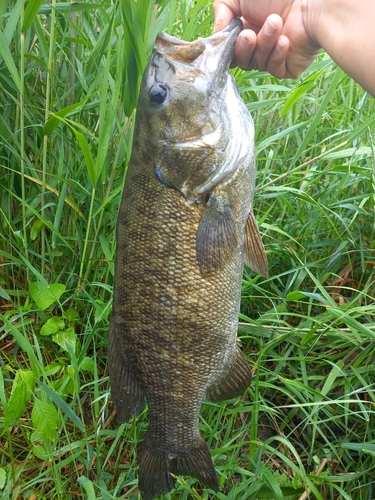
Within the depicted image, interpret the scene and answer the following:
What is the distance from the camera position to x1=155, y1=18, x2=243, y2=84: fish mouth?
1.64m

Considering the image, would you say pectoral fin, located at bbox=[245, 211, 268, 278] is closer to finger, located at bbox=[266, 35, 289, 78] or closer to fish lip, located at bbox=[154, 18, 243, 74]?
fish lip, located at bbox=[154, 18, 243, 74]

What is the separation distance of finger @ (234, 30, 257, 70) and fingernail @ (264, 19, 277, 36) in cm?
5

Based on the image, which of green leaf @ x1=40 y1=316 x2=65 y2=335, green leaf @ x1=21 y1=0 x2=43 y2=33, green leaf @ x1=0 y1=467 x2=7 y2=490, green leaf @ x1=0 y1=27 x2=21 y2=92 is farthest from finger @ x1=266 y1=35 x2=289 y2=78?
green leaf @ x1=0 y1=467 x2=7 y2=490

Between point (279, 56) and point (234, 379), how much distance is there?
129 centimetres

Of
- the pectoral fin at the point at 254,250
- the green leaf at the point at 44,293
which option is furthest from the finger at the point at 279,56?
the green leaf at the point at 44,293

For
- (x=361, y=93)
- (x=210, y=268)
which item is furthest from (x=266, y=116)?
(x=210, y=268)

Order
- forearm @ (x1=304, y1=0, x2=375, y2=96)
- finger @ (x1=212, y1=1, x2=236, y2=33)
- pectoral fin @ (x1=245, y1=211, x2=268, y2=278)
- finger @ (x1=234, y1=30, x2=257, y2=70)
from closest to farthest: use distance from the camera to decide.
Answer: forearm @ (x1=304, y1=0, x2=375, y2=96) → pectoral fin @ (x1=245, y1=211, x2=268, y2=278) → finger @ (x1=234, y1=30, x2=257, y2=70) → finger @ (x1=212, y1=1, x2=236, y2=33)

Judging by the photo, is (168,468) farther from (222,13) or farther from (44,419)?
(222,13)

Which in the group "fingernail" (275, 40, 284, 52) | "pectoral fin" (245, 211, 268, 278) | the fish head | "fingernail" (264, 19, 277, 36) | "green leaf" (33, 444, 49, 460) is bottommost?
"green leaf" (33, 444, 49, 460)

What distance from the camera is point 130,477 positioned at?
6.50 feet

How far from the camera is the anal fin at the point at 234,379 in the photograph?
1.83 metres

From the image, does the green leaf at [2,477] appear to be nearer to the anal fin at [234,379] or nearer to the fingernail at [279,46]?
the anal fin at [234,379]

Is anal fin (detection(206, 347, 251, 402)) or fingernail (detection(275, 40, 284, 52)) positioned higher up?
fingernail (detection(275, 40, 284, 52))

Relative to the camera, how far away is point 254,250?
A: 5.79 ft
